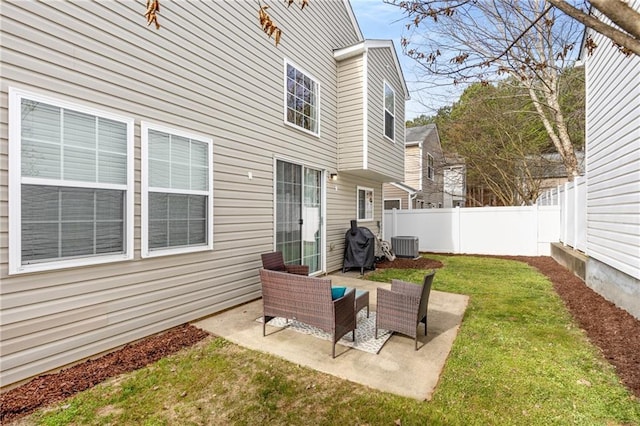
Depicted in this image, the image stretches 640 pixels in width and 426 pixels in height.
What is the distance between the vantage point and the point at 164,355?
10.6ft

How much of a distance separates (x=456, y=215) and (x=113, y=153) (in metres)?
11.4

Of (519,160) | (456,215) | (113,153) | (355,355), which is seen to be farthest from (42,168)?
(519,160)

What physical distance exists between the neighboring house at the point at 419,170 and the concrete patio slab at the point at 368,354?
12.5 m

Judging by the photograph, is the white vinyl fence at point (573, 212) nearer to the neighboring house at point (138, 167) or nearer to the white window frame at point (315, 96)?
the white window frame at point (315, 96)

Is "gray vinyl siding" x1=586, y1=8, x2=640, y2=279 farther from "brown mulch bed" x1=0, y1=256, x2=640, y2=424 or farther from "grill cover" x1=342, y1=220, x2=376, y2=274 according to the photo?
"grill cover" x1=342, y1=220, x2=376, y2=274

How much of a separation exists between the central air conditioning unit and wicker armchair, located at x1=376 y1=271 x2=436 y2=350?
266 inches

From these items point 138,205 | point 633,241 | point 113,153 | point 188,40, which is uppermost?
point 188,40

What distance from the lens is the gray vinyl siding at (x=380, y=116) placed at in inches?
301

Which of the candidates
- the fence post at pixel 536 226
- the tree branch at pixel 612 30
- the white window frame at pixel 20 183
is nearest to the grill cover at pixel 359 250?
the white window frame at pixel 20 183

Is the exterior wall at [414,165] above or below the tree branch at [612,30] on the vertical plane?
above

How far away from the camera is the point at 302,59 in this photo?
21.5 ft

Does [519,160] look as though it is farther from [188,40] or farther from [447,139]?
[188,40]

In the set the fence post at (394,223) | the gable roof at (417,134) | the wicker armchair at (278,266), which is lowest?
the wicker armchair at (278,266)

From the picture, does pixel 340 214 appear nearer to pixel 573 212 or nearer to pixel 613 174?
pixel 613 174
